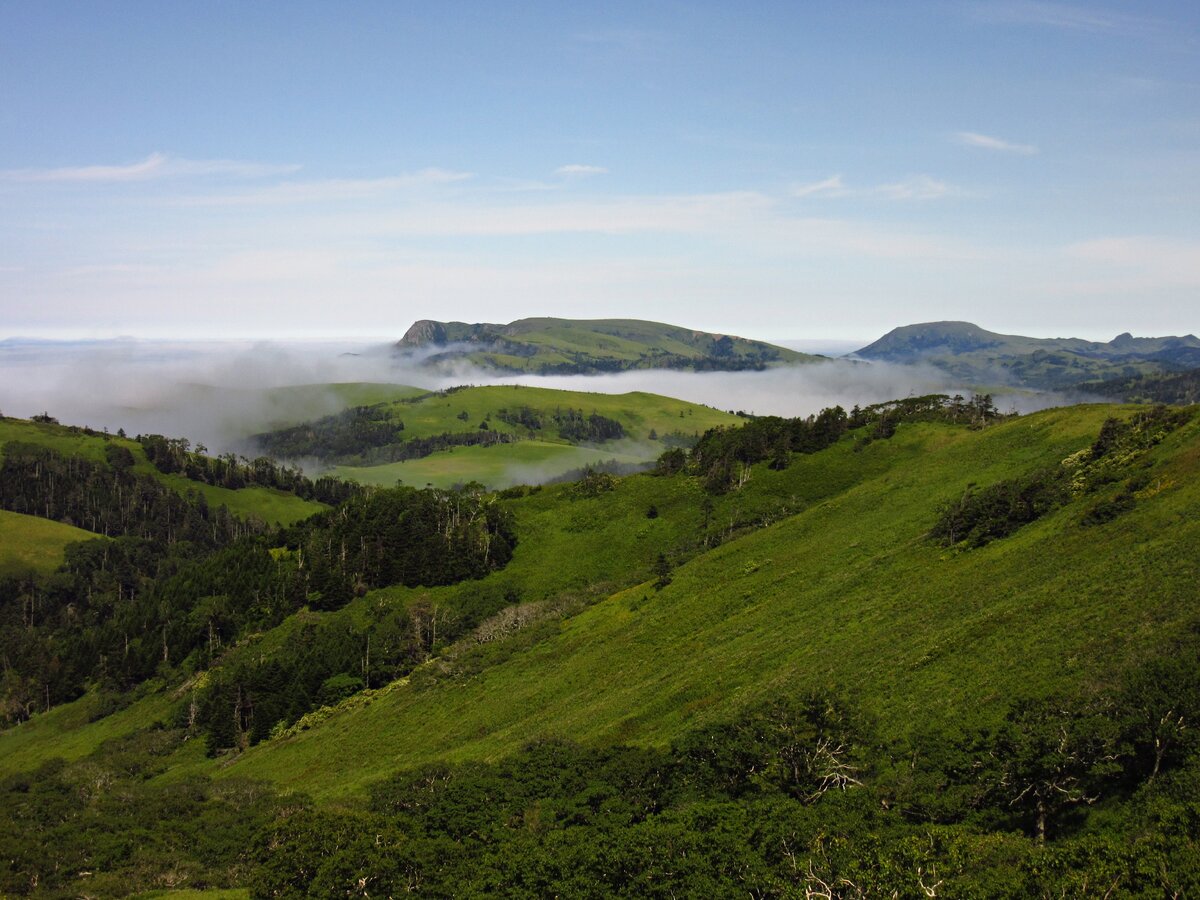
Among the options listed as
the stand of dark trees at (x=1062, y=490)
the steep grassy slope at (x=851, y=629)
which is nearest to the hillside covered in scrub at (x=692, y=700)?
the steep grassy slope at (x=851, y=629)

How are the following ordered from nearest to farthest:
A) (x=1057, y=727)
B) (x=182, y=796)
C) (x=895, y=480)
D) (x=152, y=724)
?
1. (x=1057, y=727)
2. (x=182, y=796)
3. (x=152, y=724)
4. (x=895, y=480)

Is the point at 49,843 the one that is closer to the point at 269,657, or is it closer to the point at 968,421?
the point at 269,657

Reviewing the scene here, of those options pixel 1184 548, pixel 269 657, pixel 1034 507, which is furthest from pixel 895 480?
pixel 269 657

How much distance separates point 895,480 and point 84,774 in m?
135

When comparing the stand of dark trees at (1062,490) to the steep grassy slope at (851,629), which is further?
the stand of dark trees at (1062,490)

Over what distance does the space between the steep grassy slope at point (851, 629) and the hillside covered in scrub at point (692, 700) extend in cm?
53

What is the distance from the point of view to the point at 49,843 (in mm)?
70812

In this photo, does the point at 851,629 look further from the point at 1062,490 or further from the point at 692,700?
the point at 1062,490

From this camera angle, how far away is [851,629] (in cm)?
8950

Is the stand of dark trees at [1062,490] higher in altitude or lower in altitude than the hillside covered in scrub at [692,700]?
higher

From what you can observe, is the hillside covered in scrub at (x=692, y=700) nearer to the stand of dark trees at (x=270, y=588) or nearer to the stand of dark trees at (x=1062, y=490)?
the stand of dark trees at (x=1062, y=490)

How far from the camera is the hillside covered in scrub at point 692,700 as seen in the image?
45688 millimetres

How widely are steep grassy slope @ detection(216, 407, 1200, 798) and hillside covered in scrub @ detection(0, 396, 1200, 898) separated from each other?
531mm

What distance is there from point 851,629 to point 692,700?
19.7 metres
